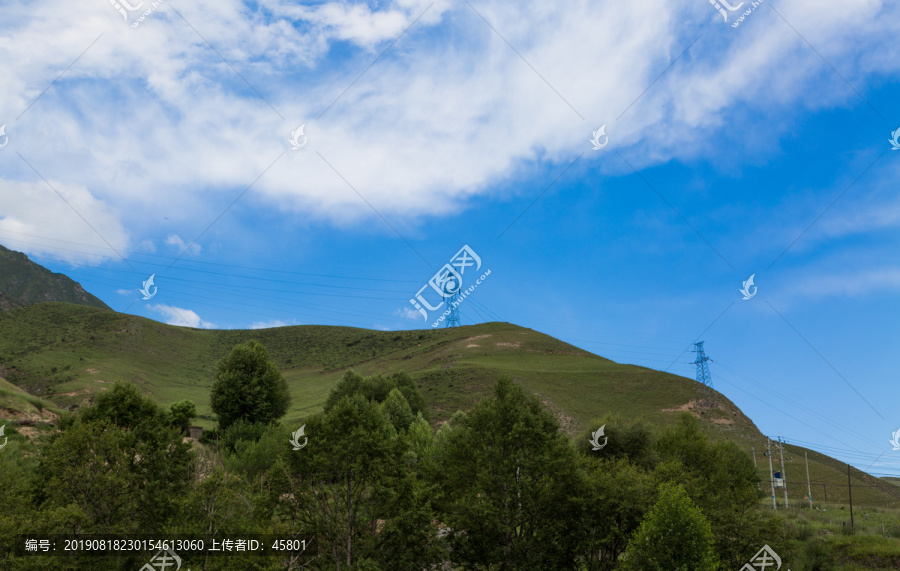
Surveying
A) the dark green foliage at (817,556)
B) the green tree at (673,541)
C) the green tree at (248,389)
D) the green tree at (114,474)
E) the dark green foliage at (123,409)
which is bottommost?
the dark green foliage at (817,556)

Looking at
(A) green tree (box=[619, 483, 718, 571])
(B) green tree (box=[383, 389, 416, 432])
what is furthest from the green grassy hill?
(A) green tree (box=[619, 483, 718, 571])

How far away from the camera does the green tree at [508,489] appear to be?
31.7 meters

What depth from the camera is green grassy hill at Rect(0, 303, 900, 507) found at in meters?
89.1

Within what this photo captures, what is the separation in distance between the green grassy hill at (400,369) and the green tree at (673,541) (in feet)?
181

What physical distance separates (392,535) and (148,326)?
6215 inches

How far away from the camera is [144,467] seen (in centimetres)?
3148

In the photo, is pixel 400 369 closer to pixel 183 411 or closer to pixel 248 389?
pixel 248 389

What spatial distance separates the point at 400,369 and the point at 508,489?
82.5m

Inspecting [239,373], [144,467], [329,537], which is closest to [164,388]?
[239,373]

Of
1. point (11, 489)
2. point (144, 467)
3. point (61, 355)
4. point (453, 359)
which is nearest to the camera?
point (11, 489)

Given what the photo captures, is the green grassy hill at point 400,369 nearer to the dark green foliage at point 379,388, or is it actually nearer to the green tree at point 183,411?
the dark green foliage at point 379,388

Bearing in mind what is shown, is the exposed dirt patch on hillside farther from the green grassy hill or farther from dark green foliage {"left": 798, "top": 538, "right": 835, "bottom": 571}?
dark green foliage {"left": 798, "top": 538, "right": 835, "bottom": 571}

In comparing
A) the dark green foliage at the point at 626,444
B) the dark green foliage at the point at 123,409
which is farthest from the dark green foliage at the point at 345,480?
the dark green foliage at the point at 626,444

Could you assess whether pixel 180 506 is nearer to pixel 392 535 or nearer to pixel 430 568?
pixel 392 535
